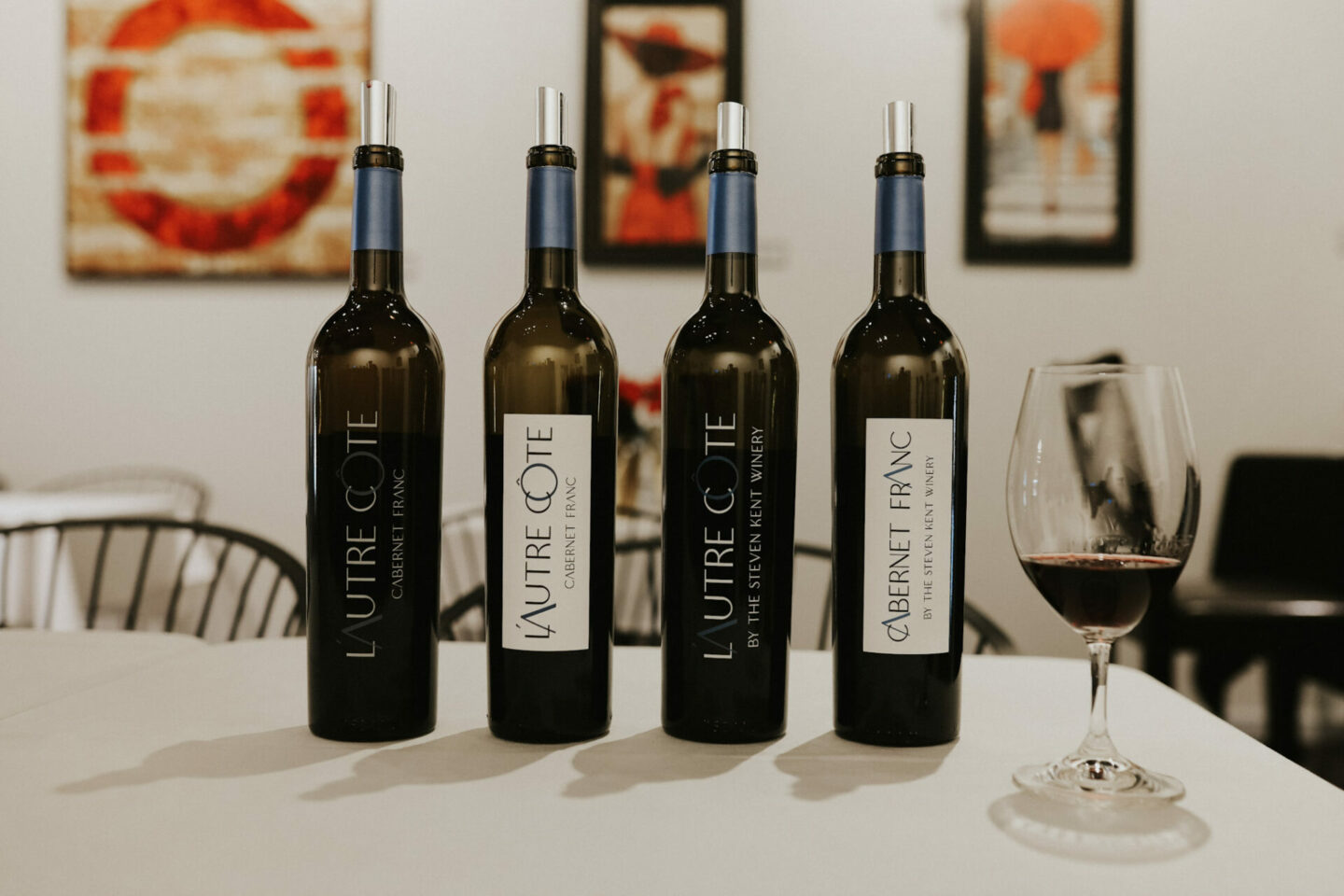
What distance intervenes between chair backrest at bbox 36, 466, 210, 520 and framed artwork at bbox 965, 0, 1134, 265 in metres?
2.31

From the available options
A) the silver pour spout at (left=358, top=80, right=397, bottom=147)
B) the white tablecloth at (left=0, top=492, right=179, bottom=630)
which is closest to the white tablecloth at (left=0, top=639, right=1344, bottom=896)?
the silver pour spout at (left=358, top=80, right=397, bottom=147)

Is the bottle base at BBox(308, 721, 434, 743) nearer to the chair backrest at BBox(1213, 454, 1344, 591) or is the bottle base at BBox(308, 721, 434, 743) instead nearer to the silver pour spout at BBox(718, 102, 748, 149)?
the silver pour spout at BBox(718, 102, 748, 149)

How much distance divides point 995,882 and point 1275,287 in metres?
2.95

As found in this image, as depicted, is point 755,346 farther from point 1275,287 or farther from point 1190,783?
point 1275,287

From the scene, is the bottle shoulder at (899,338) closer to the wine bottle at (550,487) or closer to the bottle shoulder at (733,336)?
the bottle shoulder at (733,336)

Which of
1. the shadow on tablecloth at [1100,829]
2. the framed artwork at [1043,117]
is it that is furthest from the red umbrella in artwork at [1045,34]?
the shadow on tablecloth at [1100,829]

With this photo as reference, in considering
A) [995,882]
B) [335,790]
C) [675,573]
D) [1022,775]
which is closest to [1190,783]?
[1022,775]

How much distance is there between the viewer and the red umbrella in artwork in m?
2.79

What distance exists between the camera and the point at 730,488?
57 centimetres

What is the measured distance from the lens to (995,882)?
16.2 inches

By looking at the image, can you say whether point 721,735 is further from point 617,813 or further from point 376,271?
point 376,271

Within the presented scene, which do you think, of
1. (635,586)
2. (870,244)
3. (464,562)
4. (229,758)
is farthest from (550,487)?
(870,244)

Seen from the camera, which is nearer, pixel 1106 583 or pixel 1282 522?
pixel 1106 583

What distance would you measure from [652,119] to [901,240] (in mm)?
2373
